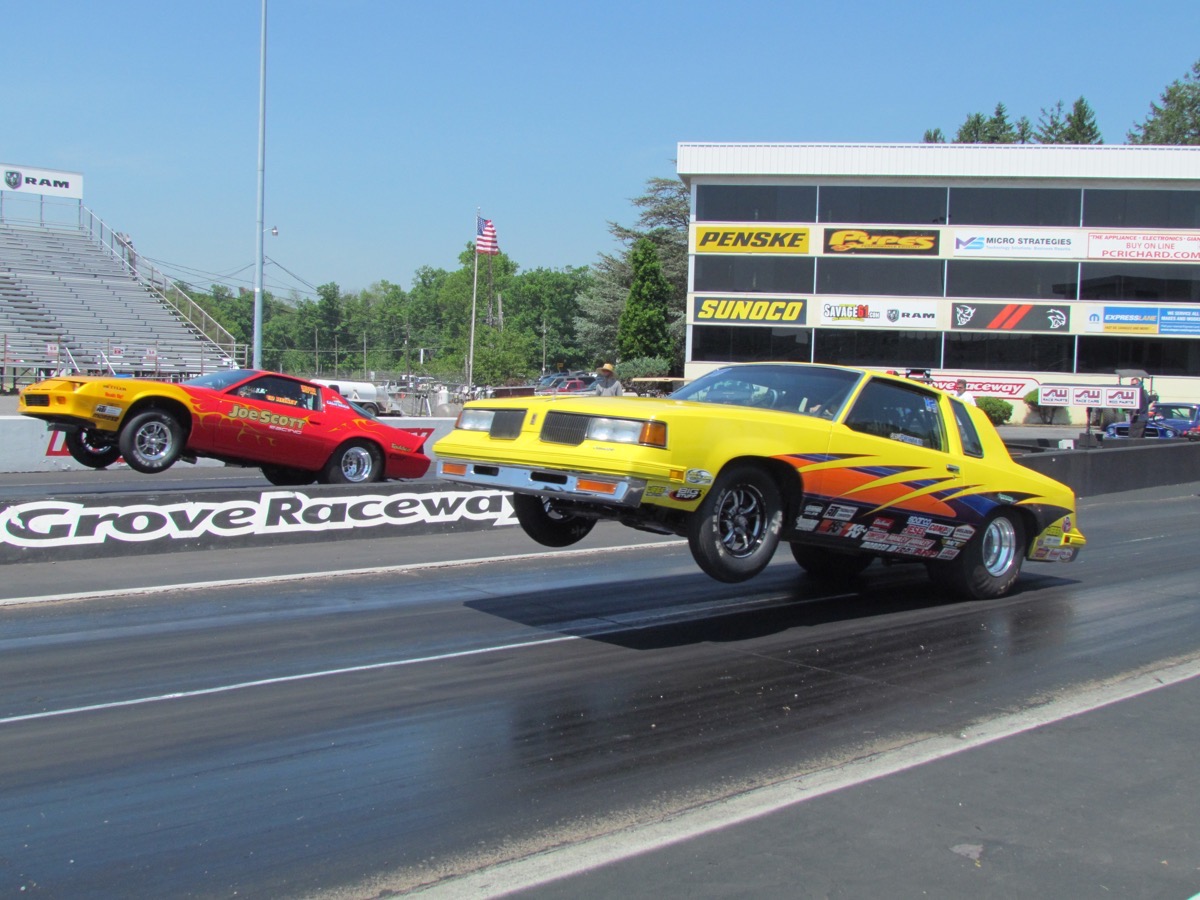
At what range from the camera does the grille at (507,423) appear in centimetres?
755

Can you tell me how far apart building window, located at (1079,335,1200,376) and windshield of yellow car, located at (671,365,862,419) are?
47.5 m

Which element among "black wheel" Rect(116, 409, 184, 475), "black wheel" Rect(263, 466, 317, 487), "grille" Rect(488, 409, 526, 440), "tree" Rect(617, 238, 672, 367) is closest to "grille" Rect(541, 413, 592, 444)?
"grille" Rect(488, 409, 526, 440)

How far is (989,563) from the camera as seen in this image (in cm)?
970

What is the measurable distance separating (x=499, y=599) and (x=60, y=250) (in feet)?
141

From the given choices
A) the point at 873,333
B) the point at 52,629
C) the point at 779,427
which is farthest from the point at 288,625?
the point at 873,333

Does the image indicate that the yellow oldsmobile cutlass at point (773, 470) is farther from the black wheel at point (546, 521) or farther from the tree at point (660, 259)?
the tree at point (660, 259)

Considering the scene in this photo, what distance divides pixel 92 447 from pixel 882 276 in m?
42.7

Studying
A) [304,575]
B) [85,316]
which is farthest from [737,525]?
[85,316]

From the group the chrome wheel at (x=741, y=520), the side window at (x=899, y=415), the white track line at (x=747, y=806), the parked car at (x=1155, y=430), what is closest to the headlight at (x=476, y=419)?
the chrome wheel at (x=741, y=520)

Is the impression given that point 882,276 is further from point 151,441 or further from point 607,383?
point 151,441

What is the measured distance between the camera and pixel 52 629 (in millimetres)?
8102

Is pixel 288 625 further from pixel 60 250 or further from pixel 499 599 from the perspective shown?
pixel 60 250

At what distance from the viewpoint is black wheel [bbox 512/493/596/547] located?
857 cm

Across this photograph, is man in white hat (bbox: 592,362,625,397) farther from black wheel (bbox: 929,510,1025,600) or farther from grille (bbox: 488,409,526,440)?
grille (bbox: 488,409,526,440)
